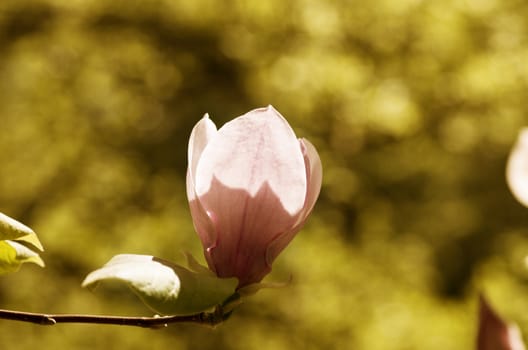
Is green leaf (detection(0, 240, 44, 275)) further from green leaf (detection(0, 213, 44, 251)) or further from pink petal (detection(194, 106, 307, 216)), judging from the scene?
pink petal (detection(194, 106, 307, 216))

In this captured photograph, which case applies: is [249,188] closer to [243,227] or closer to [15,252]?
[243,227]

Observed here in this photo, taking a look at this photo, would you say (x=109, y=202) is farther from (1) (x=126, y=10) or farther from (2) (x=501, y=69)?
(2) (x=501, y=69)

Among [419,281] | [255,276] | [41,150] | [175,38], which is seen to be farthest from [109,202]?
[255,276]

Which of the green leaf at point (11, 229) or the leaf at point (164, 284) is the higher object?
the green leaf at point (11, 229)

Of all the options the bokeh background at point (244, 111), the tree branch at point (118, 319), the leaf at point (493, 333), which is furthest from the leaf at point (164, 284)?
the bokeh background at point (244, 111)

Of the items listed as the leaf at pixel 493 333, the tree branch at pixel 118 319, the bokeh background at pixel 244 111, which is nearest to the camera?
the leaf at pixel 493 333

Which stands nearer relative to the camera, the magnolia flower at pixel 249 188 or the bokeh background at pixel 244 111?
the magnolia flower at pixel 249 188

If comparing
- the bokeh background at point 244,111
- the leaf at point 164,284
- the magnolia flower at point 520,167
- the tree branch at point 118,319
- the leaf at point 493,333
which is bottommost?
the bokeh background at point 244,111

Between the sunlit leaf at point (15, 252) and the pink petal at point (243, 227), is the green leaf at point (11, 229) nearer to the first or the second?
the sunlit leaf at point (15, 252)
